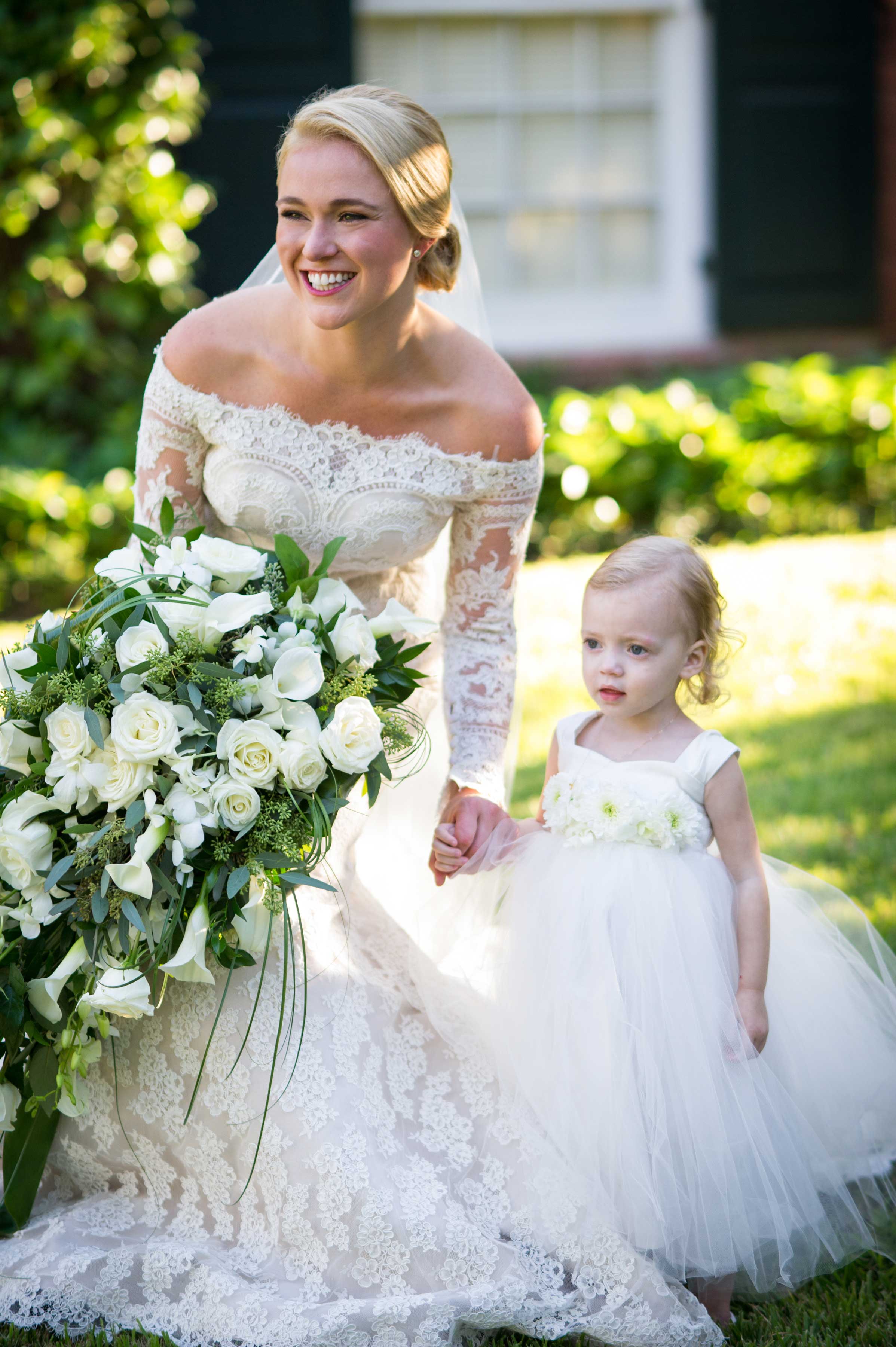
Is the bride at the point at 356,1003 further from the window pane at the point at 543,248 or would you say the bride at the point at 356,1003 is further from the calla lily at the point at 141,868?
the window pane at the point at 543,248

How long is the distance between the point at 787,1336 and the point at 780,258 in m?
7.02

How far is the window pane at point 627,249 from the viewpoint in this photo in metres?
8.35

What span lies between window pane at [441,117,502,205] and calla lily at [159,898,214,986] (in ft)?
22.8

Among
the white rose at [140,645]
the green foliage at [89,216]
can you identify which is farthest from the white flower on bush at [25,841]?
the green foliage at [89,216]

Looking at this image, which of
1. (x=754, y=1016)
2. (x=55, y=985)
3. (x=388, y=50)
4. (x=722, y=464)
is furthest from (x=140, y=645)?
(x=388, y=50)

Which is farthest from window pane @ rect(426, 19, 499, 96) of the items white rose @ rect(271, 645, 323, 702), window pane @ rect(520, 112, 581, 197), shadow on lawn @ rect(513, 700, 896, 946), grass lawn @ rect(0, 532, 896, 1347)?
white rose @ rect(271, 645, 323, 702)

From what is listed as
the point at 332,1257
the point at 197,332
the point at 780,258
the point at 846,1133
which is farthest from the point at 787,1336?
the point at 780,258

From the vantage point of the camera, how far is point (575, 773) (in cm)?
242

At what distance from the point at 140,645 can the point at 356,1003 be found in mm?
779

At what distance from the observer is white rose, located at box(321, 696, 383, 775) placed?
79.4 inches

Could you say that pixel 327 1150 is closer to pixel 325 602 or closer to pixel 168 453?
pixel 325 602

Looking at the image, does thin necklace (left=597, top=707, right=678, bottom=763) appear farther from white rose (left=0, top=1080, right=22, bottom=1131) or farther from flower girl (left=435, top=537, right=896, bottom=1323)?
white rose (left=0, top=1080, right=22, bottom=1131)

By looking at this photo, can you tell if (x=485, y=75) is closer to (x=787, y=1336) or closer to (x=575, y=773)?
(x=575, y=773)

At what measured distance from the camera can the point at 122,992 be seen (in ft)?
6.61
